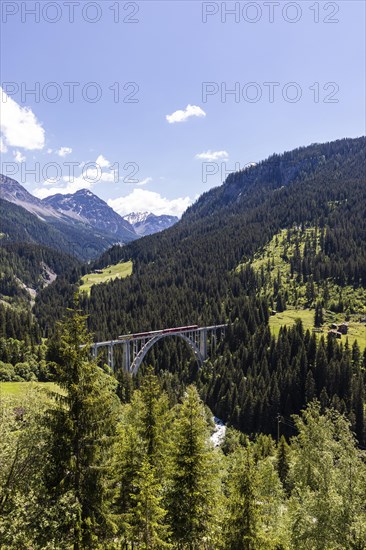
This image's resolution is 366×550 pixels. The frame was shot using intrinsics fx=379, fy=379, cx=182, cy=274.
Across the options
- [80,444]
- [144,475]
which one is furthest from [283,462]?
[80,444]

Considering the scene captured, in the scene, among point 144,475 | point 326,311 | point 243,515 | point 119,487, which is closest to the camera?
point 144,475

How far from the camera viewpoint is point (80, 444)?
63.5 ft

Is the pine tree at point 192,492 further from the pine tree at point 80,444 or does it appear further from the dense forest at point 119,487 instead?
the pine tree at point 80,444

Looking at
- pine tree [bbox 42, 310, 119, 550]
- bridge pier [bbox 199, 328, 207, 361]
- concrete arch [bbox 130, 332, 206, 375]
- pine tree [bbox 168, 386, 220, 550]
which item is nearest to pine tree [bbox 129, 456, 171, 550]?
pine tree [bbox 168, 386, 220, 550]

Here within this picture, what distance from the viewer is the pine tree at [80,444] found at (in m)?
18.9

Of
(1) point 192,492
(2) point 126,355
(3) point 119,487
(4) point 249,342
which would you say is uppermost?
(3) point 119,487

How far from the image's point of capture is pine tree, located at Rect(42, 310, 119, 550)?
18922 millimetres

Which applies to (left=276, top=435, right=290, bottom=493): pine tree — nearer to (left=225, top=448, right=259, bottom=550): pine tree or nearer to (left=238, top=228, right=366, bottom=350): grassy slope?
(left=225, top=448, right=259, bottom=550): pine tree

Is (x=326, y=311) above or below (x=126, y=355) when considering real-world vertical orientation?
above

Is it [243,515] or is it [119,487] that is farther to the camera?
[119,487]

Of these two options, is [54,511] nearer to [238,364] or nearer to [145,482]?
[145,482]

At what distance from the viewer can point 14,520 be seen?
1739cm

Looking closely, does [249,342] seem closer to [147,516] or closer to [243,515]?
[243,515]

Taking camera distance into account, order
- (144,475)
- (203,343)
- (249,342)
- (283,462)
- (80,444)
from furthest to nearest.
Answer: (203,343) → (249,342) → (283,462) → (144,475) → (80,444)
